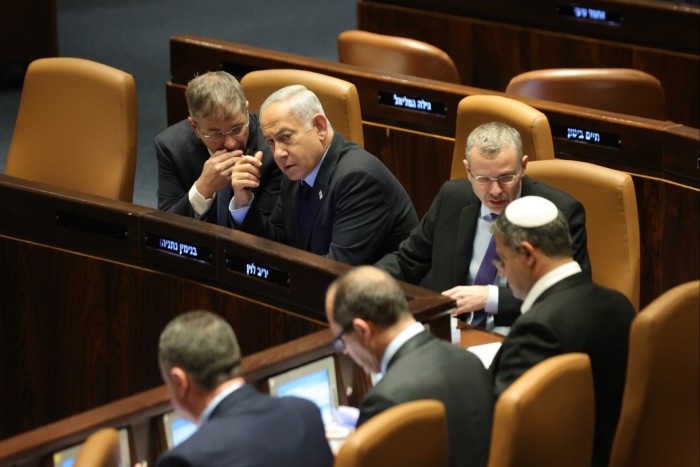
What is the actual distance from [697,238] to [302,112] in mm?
1394

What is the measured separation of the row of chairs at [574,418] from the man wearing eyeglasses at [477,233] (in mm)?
605

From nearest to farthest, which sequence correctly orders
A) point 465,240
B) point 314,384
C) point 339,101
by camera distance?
point 314,384 < point 465,240 < point 339,101

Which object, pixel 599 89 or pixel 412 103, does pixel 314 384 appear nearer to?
pixel 412 103

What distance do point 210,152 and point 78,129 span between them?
66 cm

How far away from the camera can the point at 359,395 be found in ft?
9.92

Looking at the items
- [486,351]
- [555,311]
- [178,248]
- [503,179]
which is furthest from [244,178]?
[555,311]

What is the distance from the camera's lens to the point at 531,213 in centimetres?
303

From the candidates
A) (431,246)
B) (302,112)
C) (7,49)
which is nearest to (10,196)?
(302,112)

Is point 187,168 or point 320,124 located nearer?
point 320,124

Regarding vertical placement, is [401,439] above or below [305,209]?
above

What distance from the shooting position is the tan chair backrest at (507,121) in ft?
13.6

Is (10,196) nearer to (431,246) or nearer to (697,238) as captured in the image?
(431,246)

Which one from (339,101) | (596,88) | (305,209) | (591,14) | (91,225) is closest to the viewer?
(91,225)

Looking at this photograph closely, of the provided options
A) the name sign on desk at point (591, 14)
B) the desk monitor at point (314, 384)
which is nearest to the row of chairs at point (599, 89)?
the name sign on desk at point (591, 14)
